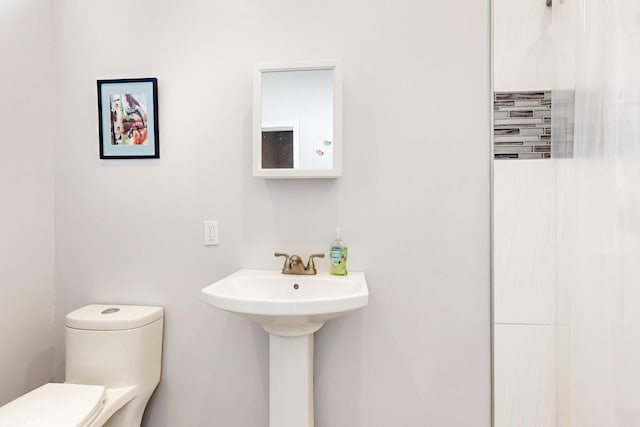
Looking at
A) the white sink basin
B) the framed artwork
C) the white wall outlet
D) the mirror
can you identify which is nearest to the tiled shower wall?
the mirror

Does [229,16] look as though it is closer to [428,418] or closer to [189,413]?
[189,413]

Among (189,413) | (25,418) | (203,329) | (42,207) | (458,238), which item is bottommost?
(189,413)

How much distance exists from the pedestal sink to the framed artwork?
29.6 inches

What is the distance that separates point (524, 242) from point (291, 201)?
0.98m

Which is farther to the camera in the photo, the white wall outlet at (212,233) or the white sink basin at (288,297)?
the white wall outlet at (212,233)

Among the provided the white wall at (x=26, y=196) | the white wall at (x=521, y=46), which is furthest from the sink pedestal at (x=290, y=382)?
the white wall at (x=521, y=46)

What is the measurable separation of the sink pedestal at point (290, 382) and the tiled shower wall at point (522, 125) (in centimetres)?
111

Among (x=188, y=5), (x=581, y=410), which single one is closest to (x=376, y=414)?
(x=581, y=410)

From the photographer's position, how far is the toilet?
4.45 feet

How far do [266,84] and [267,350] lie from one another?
3.76 ft

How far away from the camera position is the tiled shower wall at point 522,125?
1456mm

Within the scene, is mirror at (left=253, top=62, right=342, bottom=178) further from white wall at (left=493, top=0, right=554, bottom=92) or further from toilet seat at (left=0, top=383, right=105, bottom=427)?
toilet seat at (left=0, top=383, right=105, bottom=427)

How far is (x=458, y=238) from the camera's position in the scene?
1520mm

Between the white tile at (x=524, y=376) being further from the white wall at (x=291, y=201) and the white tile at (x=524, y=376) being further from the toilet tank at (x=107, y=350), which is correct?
the toilet tank at (x=107, y=350)
